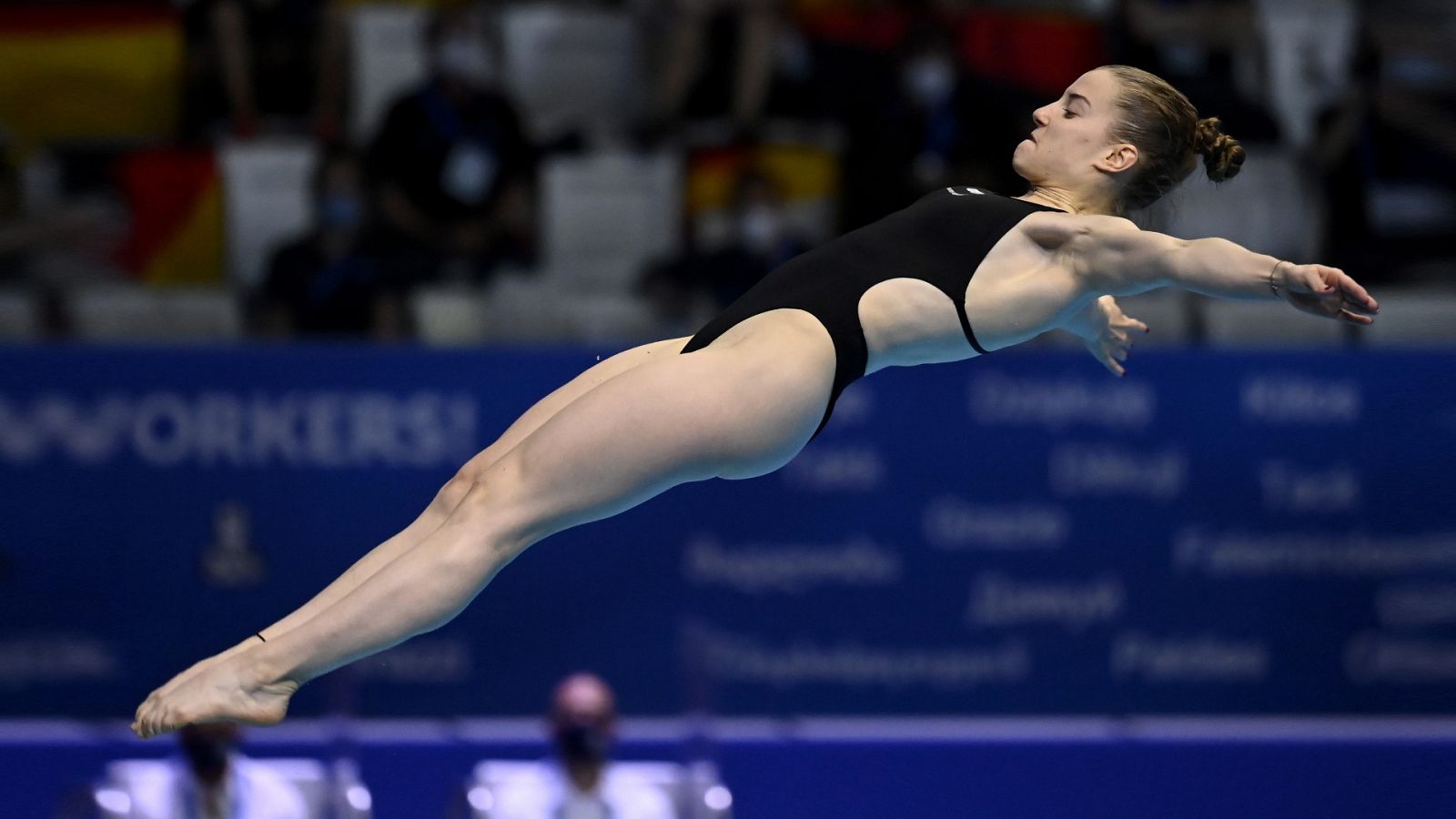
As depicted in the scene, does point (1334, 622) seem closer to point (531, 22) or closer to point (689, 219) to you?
point (689, 219)

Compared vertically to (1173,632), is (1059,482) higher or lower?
higher

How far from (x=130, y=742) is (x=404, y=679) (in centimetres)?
132

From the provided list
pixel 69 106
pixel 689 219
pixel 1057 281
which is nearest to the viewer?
pixel 1057 281

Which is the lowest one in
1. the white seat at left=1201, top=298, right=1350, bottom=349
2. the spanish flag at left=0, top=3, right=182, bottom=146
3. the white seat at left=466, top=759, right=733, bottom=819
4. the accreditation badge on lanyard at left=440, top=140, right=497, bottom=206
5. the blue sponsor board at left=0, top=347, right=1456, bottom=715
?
the white seat at left=466, top=759, right=733, bottom=819

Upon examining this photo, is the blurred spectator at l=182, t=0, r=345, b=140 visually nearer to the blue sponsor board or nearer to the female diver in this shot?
the blue sponsor board

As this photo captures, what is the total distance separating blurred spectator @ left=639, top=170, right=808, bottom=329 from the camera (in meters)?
8.52

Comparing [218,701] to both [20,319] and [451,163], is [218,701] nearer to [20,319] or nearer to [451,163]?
[20,319]

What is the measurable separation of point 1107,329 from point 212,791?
402 centimetres

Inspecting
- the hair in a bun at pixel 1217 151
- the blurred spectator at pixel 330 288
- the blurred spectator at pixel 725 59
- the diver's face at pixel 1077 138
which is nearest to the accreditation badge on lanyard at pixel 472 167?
the blurred spectator at pixel 330 288

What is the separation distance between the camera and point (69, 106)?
1011cm

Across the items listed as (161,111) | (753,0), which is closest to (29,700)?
(161,111)

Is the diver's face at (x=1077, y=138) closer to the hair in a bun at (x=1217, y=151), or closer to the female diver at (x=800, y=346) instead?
the female diver at (x=800, y=346)

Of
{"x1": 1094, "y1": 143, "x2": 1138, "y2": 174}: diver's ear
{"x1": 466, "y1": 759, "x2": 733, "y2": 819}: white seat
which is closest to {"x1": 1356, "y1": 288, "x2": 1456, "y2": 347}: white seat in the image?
{"x1": 466, "y1": 759, "x2": 733, "y2": 819}: white seat

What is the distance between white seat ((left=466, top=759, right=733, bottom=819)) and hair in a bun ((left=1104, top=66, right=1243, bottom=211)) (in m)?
3.39
